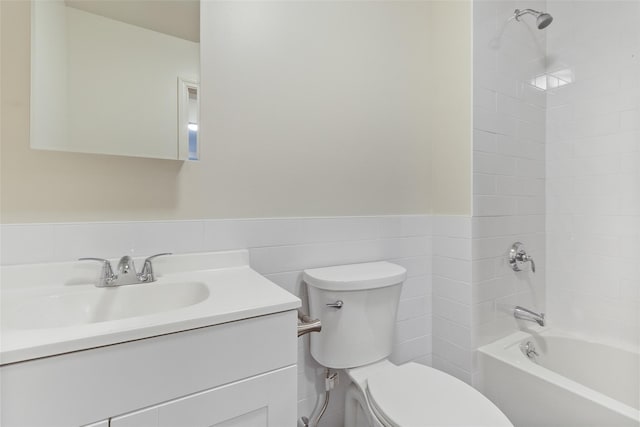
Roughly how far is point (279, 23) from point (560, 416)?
1.81 meters

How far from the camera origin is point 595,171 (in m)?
1.56

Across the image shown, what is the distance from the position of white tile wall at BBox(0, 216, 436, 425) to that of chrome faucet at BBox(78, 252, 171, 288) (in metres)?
0.06

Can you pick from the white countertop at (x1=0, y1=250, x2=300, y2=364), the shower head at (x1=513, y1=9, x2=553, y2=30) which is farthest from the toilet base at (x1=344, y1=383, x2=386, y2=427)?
the shower head at (x1=513, y1=9, x2=553, y2=30)

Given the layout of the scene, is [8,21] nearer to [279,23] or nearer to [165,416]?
[279,23]

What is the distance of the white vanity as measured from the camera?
0.51 m

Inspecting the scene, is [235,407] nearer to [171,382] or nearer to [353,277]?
[171,382]

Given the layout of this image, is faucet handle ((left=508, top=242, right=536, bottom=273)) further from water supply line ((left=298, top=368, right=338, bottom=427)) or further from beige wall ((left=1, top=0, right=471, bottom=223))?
water supply line ((left=298, top=368, right=338, bottom=427))

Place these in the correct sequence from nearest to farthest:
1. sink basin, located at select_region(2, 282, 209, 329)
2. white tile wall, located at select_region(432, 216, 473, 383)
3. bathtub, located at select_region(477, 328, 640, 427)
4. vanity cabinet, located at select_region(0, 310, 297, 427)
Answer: vanity cabinet, located at select_region(0, 310, 297, 427) < sink basin, located at select_region(2, 282, 209, 329) < bathtub, located at select_region(477, 328, 640, 427) < white tile wall, located at select_region(432, 216, 473, 383)

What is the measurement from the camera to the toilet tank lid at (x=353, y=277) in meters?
1.07

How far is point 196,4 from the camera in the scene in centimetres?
99

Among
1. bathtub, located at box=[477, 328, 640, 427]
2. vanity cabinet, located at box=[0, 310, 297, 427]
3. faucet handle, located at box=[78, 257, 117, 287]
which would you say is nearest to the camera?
Result: vanity cabinet, located at box=[0, 310, 297, 427]

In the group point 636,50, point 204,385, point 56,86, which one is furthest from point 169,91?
point 636,50

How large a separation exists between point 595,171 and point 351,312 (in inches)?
59.0

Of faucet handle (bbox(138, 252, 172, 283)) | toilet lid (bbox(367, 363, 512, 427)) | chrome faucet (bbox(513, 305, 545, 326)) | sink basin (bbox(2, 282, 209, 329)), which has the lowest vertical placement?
toilet lid (bbox(367, 363, 512, 427))
